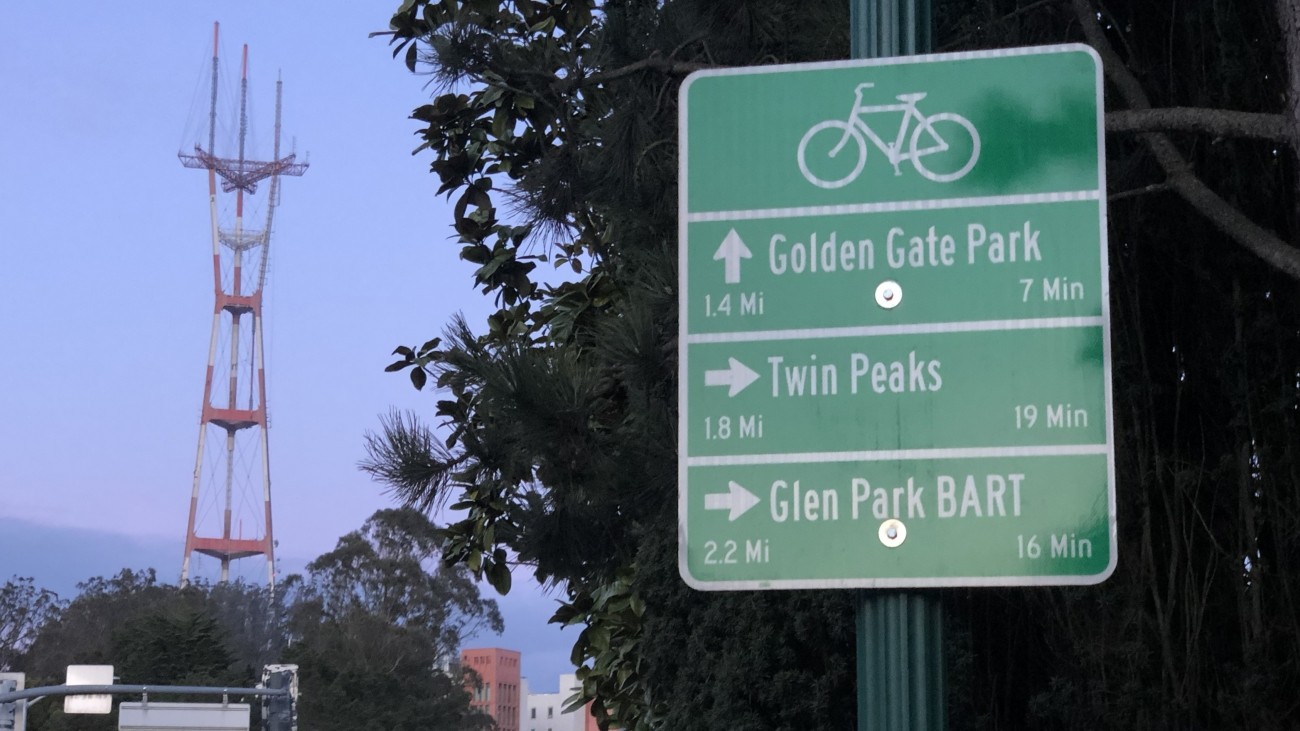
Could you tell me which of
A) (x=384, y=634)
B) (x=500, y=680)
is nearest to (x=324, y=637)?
(x=384, y=634)

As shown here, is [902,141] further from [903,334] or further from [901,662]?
[901,662]

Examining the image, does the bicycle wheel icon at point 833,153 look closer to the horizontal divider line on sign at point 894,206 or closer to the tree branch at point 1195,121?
the horizontal divider line on sign at point 894,206

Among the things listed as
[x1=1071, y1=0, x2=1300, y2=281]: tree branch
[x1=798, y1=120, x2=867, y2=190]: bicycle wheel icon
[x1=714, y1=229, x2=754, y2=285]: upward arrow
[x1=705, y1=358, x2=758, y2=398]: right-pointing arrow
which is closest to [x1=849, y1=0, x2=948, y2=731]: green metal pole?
[x1=705, y1=358, x2=758, y2=398]: right-pointing arrow

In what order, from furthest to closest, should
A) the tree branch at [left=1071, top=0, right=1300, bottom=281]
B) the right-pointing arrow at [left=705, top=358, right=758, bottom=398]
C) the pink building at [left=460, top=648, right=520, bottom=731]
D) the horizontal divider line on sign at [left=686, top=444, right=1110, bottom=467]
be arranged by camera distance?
the pink building at [left=460, top=648, right=520, bottom=731] < the tree branch at [left=1071, top=0, right=1300, bottom=281] < the right-pointing arrow at [left=705, top=358, right=758, bottom=398] < the horizontal divider line on sign at [left=686, top=444, right=1110, bottom=467]

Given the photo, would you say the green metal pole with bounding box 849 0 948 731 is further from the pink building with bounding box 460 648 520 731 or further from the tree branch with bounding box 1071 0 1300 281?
the pink building with bounding box 460 648 520 731

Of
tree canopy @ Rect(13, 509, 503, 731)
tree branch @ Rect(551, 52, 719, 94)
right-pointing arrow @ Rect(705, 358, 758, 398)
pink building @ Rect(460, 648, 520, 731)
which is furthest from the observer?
pink building @ Rect(460, 648, 520, 731)

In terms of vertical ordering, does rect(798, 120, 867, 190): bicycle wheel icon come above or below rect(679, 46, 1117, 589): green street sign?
above

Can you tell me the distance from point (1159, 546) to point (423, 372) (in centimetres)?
341

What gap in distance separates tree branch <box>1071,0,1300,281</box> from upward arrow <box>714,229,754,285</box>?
191 cm

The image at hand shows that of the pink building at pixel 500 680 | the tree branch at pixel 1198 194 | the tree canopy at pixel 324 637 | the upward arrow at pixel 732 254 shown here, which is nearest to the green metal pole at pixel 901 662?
the upward arrow at pixel 732 254

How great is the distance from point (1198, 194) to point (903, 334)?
2.23m

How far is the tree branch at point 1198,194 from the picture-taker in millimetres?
4375

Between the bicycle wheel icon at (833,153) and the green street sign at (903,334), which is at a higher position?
the bicycle wheel icon at (833,153)

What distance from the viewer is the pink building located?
83.8 meters
